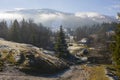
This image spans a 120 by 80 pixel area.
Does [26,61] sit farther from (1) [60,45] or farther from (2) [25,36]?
(2) [25,36]

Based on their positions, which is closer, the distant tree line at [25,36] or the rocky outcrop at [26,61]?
the rocky outcrop at [26,61]

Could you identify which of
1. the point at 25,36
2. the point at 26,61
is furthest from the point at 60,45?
the point at 25,36

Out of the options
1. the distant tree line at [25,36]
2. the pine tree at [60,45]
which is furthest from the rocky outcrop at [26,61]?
the distant tree line at [25,36]

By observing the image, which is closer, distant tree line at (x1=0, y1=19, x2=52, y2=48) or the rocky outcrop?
the rocky outcrop

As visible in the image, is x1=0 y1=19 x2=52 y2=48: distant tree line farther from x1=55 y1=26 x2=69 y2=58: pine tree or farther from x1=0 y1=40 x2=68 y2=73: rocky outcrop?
x1=0 y1=40 x2=68 y2=73: rocky outcrop

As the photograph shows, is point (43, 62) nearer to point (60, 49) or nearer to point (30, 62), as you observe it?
point (30, 62)

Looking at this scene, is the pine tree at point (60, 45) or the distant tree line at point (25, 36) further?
the distant tree line at point (25, 36)

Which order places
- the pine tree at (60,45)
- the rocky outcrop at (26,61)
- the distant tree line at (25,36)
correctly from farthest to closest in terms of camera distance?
the distant tree line at (25,36) → the pine tree at (60,45) → the rocky outcrop at (26,61)

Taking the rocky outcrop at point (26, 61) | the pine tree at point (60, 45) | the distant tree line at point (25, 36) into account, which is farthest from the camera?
the distant tree line at point (25, 36)

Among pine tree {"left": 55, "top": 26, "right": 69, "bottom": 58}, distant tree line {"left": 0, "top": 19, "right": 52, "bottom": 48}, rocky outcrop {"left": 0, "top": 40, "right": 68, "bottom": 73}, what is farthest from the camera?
distant tree line {"left": 0, "top": 19, "right": 52, "bottom": 48}

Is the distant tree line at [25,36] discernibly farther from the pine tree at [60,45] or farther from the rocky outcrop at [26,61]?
the rocky outcrop at [26,61]

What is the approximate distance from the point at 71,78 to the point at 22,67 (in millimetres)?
13405

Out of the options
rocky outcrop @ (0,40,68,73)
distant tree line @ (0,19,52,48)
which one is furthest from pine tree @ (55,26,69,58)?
distant tree line @ (0,19,52,48)

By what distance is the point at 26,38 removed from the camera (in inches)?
5399
